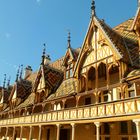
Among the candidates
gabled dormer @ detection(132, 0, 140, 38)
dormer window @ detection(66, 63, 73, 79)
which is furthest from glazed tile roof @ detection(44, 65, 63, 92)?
gabled dormer @ detection(132, 0, 140, 38)

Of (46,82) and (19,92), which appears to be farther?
(19,92)

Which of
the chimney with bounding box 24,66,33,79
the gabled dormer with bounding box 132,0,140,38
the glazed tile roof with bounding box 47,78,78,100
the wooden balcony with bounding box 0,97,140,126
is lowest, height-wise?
the wooden balcony with bounding box 0,97,140,126

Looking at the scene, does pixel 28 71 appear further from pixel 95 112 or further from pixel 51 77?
pixel 95 112

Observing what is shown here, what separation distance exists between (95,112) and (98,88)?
229 centimetres

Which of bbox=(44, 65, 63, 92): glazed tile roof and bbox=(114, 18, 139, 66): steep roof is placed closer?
bbox=(114, 18, 139, 66): steep roof

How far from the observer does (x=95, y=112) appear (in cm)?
1631

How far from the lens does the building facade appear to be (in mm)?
15359

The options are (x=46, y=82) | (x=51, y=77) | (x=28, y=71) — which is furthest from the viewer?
(x=28, y=71)

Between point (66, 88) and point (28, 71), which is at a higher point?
point (28, 71)

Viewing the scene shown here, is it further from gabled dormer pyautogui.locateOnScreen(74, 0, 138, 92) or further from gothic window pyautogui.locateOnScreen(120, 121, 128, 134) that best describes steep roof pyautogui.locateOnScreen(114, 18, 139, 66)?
gothic window pyautogui.locateOnScreen(120, 121, 128, 134)

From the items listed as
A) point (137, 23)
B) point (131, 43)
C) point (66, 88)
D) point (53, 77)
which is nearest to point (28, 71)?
point (53, 77)

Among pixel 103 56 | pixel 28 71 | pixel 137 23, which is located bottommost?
pixel 103 56

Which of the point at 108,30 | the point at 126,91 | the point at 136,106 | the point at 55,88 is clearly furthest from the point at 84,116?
the point at 55,88

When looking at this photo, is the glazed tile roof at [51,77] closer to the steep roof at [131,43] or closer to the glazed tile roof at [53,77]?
the glazed tile roof at [53,77]
